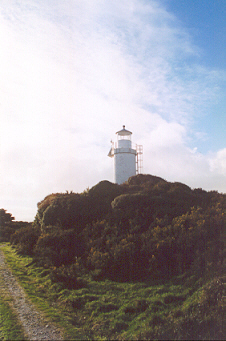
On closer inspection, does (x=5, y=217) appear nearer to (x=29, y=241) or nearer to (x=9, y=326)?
(x=29, y=241)

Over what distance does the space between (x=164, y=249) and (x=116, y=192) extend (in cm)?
603

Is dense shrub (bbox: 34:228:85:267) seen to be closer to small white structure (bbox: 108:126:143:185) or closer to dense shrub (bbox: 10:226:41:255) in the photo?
dense shrub (bbox: 10:226:41:255)

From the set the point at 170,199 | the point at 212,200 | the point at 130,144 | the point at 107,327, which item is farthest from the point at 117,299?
the point at 130,144

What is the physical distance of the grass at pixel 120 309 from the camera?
620 centimetres

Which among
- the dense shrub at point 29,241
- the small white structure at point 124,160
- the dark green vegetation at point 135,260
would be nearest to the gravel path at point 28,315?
the dark green vegetation at point 135,260

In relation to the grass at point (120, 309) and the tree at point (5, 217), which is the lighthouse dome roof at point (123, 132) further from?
the grass at point (120, 309)

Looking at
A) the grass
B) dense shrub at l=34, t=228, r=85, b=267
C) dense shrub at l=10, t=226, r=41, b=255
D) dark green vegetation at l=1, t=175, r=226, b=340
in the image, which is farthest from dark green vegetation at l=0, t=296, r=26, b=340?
dense shrub at l=10, t=226, r=41, b=255

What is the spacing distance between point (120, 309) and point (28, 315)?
2589 mm

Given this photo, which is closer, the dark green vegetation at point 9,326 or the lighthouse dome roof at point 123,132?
the dark green vegetation at point 9,326

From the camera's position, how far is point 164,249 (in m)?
9.73

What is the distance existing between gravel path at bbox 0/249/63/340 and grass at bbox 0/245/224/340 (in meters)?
0.24

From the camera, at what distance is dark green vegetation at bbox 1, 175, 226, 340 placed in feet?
21.7

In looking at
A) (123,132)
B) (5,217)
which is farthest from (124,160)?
(5,217)

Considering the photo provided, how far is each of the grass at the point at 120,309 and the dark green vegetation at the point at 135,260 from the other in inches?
1.1
